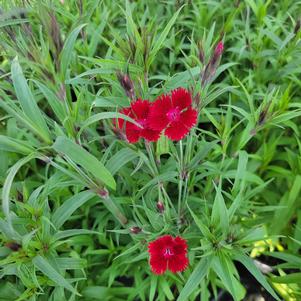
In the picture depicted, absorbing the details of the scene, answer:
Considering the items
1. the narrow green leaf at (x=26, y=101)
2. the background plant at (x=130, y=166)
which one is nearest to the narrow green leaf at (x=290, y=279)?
the background plant at (x=130, y=166)

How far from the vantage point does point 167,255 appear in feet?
3.02

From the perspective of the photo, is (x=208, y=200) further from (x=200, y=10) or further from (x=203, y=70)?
(x=200, y=10)

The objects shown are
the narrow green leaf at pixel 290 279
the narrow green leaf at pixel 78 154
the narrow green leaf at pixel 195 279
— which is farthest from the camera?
the narrow green leaf at pixel 290 279

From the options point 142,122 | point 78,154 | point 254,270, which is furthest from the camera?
point 254,270

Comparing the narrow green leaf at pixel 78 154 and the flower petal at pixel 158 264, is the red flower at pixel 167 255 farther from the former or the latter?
the narrow green leaf at pixel 78 154

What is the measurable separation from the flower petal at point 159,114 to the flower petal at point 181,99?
0.02 meters

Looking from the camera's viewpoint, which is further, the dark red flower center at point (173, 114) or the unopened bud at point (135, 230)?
the unopened bud at point (135, 230)

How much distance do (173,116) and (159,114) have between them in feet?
0.11

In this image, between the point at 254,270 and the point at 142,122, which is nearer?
the point at 142,122

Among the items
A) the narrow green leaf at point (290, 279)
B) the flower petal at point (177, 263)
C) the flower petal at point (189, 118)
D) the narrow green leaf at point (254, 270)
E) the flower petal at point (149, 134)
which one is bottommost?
the narrow green leaf at point (290, 279)

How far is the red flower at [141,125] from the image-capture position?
819mm

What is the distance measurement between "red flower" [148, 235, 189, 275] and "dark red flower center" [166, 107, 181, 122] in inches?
12.9

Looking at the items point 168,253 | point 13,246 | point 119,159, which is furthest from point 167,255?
point 13,246

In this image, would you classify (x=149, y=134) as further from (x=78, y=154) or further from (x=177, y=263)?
(x=177, y=263)
